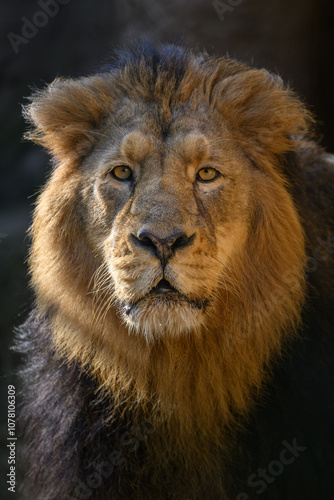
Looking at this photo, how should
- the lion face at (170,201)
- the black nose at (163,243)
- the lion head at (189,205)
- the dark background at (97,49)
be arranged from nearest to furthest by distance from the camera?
the black nose at (163,243)
the lion face at (170,201)
the lion head at (189,205)
the dark background at (97,49)

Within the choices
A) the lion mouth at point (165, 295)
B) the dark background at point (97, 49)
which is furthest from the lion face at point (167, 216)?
the dark background at point (97, 49)

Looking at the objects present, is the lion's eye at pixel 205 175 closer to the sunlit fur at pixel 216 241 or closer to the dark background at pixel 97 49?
the sunlit fur at pixel 216 241

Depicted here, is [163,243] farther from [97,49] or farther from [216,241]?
[97,49]

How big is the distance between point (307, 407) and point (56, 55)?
3960 millimetres

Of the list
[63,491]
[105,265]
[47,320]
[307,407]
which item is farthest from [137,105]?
[63,491]

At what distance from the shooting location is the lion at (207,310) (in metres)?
2.67

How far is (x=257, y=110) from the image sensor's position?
279cm

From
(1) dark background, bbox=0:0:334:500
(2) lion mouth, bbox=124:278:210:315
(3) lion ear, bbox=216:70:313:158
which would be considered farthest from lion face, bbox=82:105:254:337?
(1) dark background, bbox=0:0:334:500

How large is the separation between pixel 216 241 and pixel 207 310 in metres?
0.28

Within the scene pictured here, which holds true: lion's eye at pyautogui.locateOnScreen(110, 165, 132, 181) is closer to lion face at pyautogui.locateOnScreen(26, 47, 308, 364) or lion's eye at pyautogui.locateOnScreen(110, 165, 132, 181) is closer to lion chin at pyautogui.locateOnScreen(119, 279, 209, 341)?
lion face at pyautogui.locateOnScreen(26, 47, 308, 364)

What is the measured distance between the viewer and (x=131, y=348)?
2.76 m

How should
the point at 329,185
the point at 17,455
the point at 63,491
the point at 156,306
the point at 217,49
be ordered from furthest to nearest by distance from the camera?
the point at 217,49 → the point at 17,455 → the point at 329,185 → the point at 63,491 → the point at 156,306

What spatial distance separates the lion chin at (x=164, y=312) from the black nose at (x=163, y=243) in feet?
0.37

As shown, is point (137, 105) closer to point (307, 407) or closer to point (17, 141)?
point (307, 407)
